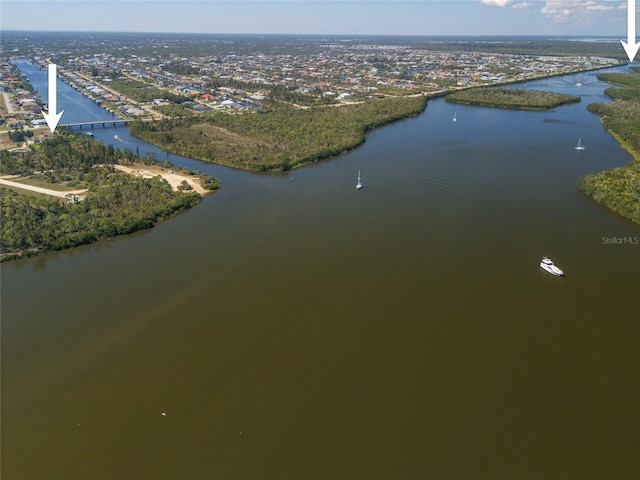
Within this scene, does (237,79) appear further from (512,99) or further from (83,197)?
(83,197)

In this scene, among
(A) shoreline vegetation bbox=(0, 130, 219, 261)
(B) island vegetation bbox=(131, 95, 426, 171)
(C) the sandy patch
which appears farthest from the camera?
(B) island vegetation bbox=(131, 95, 426, 171)

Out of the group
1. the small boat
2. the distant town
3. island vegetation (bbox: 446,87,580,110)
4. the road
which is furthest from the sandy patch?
island vegetation (bbox: 446,87,580,110)

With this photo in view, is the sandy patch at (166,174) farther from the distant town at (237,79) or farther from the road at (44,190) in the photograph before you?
the distant town at (237,79)

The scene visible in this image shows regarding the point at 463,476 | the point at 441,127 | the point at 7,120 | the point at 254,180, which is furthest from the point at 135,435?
the point at 7,120

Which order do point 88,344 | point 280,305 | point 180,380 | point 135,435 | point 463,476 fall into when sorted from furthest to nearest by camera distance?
point 280,305 < point 88,344 < point 180,380 < point 135,435 < point 463,476

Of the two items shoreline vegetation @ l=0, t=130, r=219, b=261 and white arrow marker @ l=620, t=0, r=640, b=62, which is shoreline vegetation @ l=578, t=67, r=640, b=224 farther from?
shoreline vegetation @ l=0, t=130, r=219, b=261

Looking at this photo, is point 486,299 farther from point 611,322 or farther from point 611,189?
point 611,189

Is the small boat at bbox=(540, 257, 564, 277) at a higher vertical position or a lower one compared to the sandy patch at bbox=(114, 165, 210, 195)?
lower
